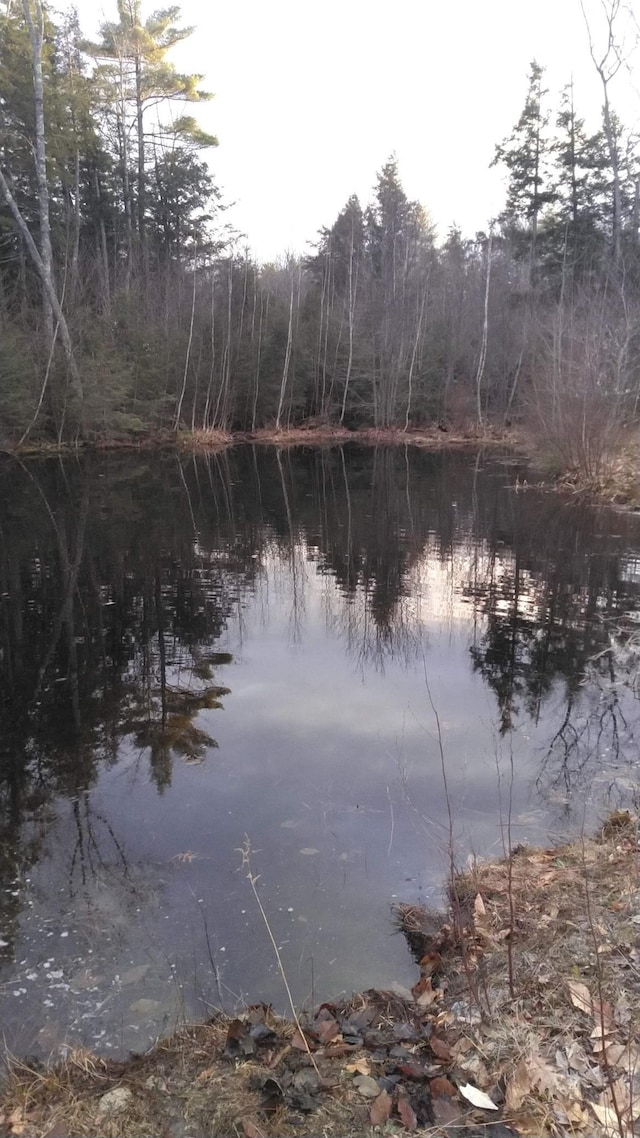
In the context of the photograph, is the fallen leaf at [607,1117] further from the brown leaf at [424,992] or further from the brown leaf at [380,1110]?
the brown leaf at [424,992]

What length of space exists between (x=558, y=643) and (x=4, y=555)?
9024 millimetres

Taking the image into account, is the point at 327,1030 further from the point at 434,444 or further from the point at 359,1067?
the point at 434,444

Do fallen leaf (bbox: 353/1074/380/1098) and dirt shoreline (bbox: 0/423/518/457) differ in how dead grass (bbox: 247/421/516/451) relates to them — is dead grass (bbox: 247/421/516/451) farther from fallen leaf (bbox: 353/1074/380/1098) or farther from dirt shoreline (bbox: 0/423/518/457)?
fallen leaf (bbox: 353/1074/380/1098)

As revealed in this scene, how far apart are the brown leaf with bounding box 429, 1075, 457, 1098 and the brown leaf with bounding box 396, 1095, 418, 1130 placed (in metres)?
0.11

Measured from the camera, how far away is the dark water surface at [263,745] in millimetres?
3742

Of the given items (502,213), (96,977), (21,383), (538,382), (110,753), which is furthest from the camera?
(502,213)

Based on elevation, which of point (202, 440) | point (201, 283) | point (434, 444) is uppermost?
point (201, 283)

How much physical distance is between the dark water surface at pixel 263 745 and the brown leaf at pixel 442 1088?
911 mm

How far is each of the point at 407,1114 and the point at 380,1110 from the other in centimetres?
10

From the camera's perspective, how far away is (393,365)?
124 ft

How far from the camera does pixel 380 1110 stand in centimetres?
259

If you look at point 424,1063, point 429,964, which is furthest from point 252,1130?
point 429,964

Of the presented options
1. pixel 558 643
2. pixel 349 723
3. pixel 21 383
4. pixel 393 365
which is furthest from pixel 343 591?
pixel 393 365

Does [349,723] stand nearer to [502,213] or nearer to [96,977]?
[96,977]
